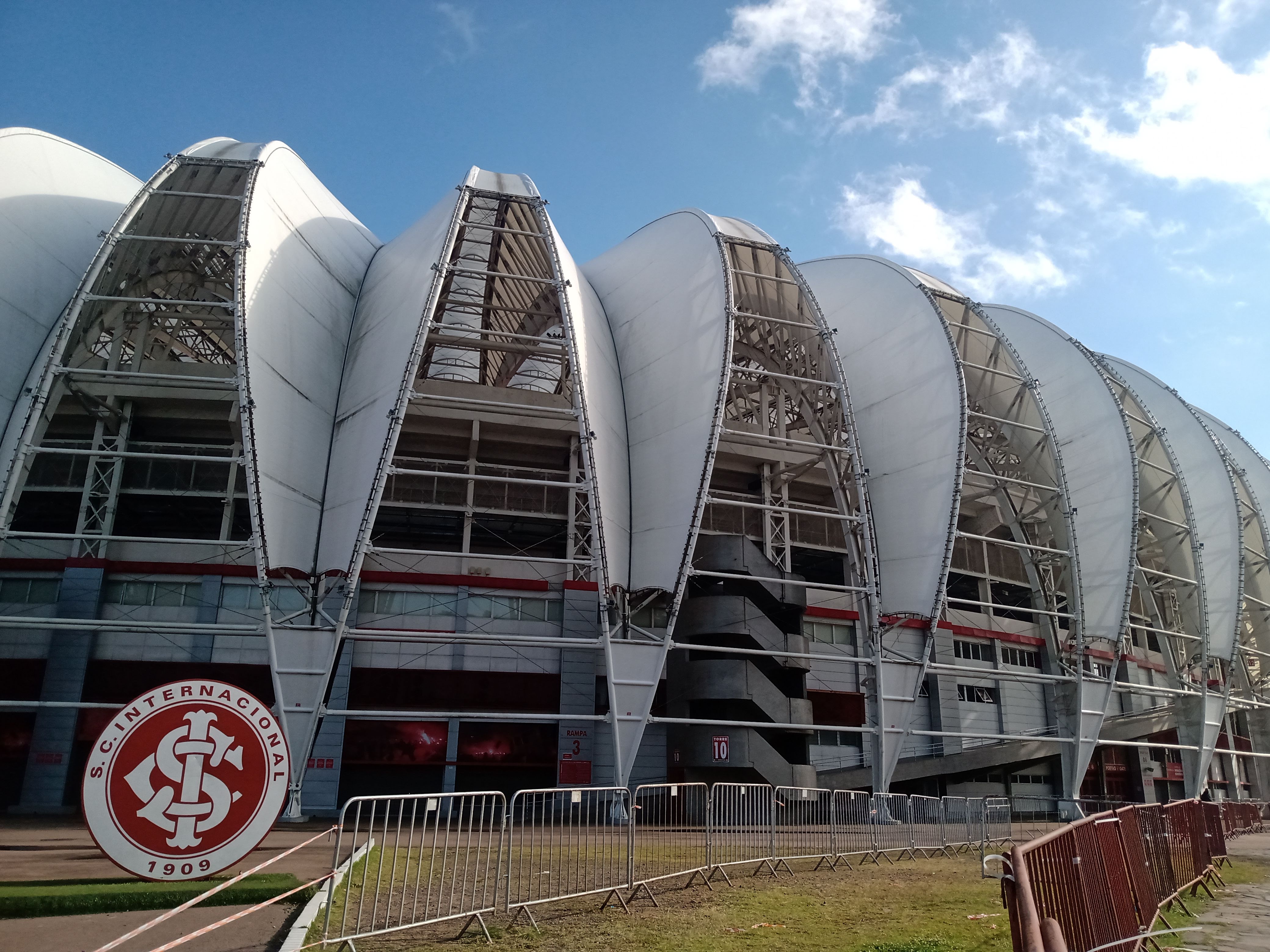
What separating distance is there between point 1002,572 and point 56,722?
43.8 metres

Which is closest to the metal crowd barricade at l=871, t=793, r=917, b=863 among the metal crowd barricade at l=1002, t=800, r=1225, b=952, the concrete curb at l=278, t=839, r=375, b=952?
the metal crowd barricade at l=1002, t=800, r=1225, b=952

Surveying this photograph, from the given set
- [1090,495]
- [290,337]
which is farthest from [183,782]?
[1090,495]

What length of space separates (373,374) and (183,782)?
2208cm

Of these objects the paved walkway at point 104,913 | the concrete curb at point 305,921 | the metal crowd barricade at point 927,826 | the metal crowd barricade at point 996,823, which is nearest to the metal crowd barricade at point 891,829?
the metal crowd barricade at point 927,826

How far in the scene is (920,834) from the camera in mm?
19734

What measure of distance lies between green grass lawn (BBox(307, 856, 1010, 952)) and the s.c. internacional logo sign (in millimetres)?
1669

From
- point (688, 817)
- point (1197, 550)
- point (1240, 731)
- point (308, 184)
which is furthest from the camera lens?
point (1240, 731)

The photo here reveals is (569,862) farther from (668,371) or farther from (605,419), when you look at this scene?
(668,371)

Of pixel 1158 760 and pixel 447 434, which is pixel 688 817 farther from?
pixel 1158 760

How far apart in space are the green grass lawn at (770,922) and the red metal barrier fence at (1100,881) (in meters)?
1.40

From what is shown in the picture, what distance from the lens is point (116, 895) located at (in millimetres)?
9711

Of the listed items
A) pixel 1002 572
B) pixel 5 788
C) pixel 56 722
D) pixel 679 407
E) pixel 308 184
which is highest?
pixel 308 184

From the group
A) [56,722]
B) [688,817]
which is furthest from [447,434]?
[688,817]

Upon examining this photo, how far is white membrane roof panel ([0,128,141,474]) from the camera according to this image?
28.8 m
